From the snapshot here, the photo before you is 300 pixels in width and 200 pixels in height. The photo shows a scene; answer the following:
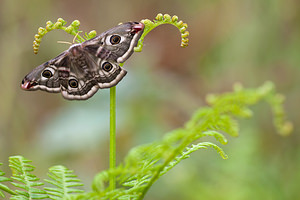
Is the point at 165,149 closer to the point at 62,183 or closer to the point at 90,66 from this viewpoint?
the point at 62,183

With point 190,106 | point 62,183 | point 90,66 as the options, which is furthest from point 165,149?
point 190,106

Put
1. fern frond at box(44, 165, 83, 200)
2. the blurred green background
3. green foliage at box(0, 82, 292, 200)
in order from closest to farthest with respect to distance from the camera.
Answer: green foliage at box(0, 82, 292, 200) < fern frond at box(44, 165, 83, 200) < the blurred green background

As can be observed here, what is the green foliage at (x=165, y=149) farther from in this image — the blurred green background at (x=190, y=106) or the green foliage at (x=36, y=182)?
the blurred green background at (x=190, y=106)

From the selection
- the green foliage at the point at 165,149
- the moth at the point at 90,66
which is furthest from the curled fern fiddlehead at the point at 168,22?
the green foliage at the point at 165,149

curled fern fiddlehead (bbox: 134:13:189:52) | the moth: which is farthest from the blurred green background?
curled fern fiddlehead (bbox: 134:13:189:52)

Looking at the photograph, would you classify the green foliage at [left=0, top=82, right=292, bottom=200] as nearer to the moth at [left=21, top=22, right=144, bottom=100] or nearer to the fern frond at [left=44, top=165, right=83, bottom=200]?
the fern frond at [left=44, top=165, right=83, bottom=200]

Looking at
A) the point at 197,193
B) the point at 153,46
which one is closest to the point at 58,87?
the point at 197,193
